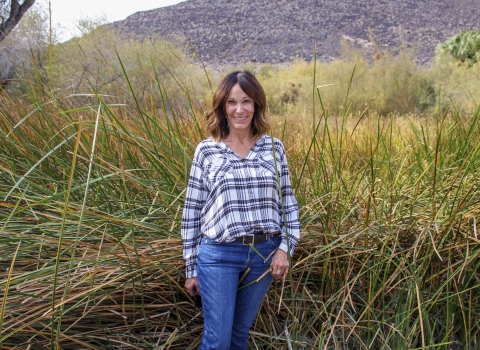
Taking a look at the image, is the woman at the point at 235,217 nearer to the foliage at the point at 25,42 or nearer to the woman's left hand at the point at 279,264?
the woman's left hand at the point at 279,264

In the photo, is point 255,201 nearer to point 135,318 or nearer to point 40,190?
point 135,318

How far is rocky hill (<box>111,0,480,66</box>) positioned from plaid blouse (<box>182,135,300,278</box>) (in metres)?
25.7

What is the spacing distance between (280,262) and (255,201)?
0.24 m

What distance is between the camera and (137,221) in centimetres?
204

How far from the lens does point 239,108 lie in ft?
5.81

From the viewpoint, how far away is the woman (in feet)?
5.54

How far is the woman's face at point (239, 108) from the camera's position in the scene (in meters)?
1.78

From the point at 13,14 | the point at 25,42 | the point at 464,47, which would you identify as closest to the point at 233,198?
the point at 13,14

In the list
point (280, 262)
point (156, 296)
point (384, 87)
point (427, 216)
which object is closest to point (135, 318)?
point (156, 296)

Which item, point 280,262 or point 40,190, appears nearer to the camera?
point 280,262

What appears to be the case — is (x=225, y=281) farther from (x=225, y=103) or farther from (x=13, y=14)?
(x=13, y=14)

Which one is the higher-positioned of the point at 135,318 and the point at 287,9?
the point at 287,9

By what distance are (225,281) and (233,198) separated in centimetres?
29

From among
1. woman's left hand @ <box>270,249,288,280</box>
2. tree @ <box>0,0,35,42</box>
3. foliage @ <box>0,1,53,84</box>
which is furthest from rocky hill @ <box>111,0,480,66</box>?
woman's left hand @ <box>270,249,288,280</box>
